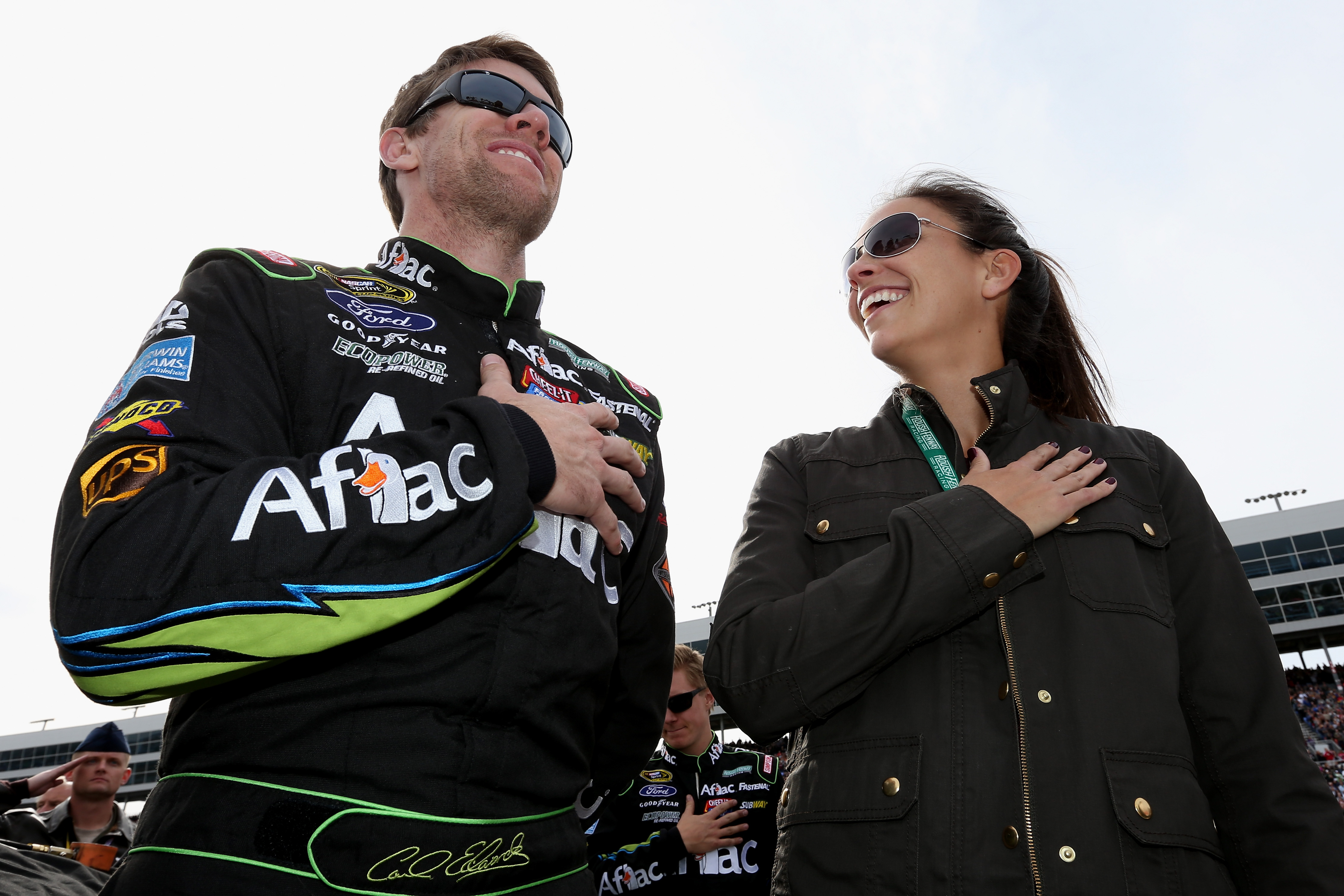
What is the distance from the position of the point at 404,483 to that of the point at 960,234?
217 cm

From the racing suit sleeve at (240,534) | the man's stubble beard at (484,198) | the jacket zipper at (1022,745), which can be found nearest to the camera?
the racing suit sleeve at (240,534)

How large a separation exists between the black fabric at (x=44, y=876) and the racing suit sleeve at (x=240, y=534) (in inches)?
80.9

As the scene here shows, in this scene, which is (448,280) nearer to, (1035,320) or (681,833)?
(1035,320)

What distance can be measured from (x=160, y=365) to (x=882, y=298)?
2.06 meters

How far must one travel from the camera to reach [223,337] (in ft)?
5.49

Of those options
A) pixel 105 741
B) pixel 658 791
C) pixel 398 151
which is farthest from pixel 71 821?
pixel 398 151

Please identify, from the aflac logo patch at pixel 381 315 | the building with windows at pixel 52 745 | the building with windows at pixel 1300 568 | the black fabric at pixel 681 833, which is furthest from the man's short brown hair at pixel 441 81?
the building with windows at pixel 52 745

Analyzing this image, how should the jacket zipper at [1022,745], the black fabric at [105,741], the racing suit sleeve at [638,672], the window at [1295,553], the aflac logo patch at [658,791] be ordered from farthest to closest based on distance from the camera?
the window at [1295,553], the black fabric at [105,741], the aflac logo patch at [658,791], the racing suit sleeve at [638,672], the jacket zipper at [1022,745]

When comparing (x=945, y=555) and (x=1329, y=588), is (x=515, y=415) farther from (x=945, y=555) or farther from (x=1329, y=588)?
(x=1329, y=588)

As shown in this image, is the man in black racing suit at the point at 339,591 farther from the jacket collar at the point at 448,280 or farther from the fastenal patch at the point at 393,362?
the jacket collar at the point at 448,280

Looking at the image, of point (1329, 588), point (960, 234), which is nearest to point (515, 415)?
point (960, 234)

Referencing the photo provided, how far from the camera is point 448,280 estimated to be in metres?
2.30

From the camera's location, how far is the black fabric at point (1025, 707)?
1.73m

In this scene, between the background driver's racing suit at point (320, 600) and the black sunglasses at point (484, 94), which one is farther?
the black sunglasses at point (484, 94)
